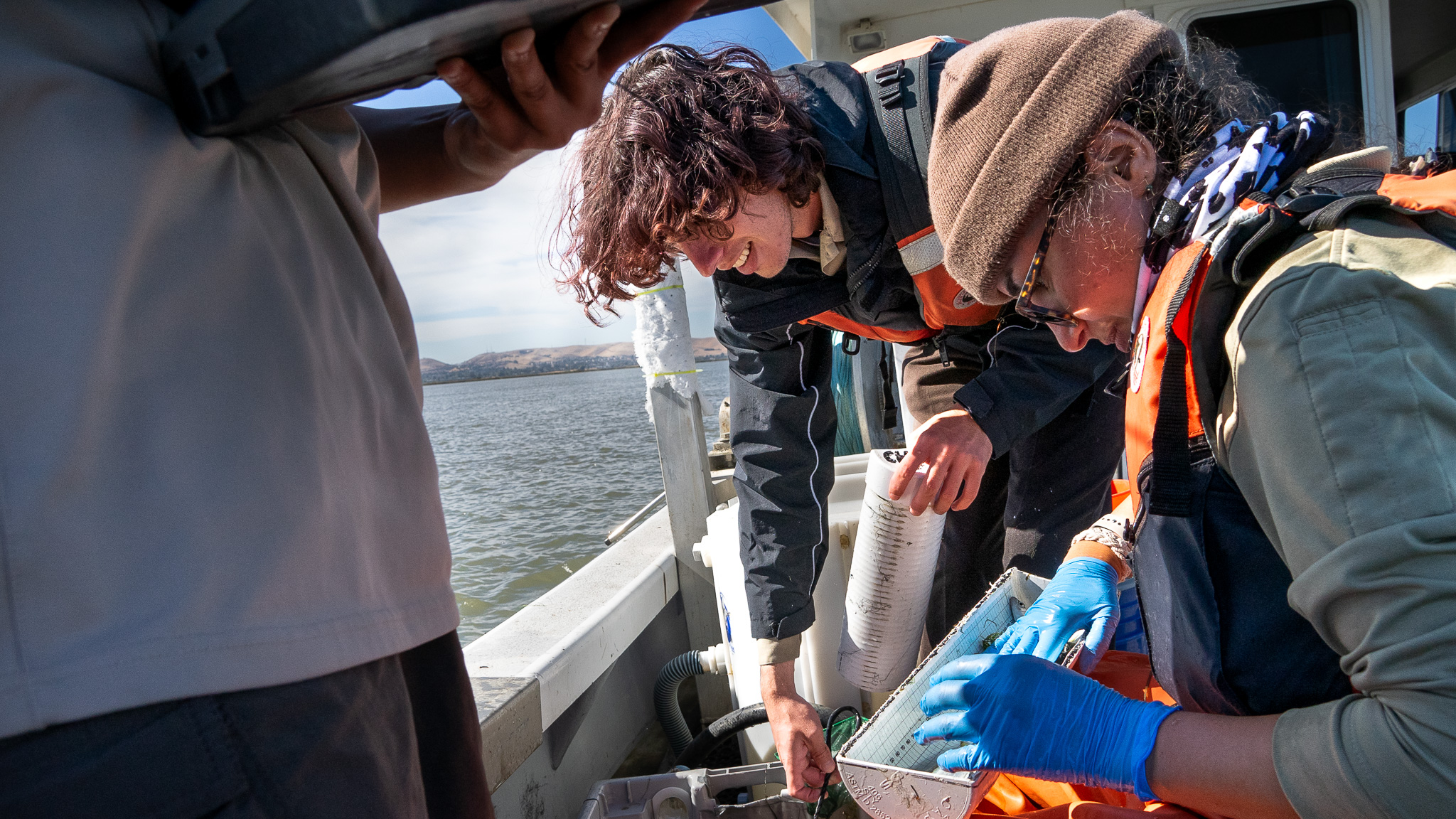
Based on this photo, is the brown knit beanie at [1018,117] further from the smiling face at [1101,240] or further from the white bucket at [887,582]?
the white bucket at [887,582]

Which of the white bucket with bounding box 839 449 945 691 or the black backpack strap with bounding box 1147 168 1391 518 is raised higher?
the black backpack strap with bounding box 1147 168 1391 518

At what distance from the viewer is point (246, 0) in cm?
67

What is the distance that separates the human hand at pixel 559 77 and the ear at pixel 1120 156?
0.68 m

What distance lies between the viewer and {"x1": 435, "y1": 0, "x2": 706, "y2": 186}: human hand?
0.74 meters

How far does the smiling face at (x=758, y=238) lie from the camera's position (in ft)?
6.23

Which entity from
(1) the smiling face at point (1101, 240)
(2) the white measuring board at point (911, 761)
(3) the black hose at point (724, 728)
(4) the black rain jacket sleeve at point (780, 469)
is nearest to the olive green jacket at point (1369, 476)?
(1) the smiling face at point (1101, 240)

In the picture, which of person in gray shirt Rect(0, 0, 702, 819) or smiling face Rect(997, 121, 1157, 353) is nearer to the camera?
person in gray shirt Rect(0, 0, 702, 819)

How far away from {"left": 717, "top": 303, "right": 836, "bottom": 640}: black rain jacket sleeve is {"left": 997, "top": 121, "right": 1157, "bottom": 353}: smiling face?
948mm

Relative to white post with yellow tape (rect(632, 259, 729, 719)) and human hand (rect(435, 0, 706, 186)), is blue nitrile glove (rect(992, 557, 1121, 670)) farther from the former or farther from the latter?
white post with yellow tape (rect(632, 259, 729, 719))

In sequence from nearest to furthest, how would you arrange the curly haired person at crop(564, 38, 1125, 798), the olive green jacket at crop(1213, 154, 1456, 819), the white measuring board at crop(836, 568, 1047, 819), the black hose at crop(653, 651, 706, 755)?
the olive green jacket at crop(1213, 154, 1456, 819) < the white measuring board at crop(836, 568, 1047, 819) < the curly haired person at crop(564, 38, 1125, 798) < the black hose at crop(653, 651, 706, 755)

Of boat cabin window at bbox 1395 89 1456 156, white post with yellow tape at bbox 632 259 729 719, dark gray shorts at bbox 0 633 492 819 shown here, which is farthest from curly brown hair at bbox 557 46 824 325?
boat cabin window at bbox 1395 89 1456 156

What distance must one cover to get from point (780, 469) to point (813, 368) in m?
0.31

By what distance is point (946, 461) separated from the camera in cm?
188

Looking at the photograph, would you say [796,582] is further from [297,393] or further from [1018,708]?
[297,393]
